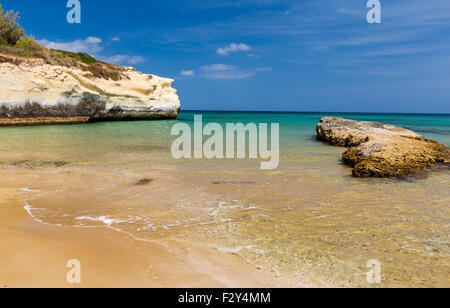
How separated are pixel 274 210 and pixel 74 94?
2686 cm

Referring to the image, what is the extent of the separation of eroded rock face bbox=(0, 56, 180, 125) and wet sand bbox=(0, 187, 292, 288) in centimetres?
2404

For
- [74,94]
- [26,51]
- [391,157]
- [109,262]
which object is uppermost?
[26,51]

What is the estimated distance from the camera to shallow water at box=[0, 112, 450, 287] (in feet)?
10.4

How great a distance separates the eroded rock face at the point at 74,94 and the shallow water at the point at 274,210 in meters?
18.2

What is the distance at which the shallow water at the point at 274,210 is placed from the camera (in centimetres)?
317

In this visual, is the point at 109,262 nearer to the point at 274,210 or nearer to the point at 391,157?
the point at 274,210

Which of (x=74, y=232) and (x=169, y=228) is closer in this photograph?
(x=74, y=232)

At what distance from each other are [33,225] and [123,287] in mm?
2263

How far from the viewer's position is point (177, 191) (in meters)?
5.91

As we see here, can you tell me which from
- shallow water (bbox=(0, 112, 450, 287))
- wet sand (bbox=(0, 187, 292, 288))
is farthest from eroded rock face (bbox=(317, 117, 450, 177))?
wet sand (bbox=(0, 187, 292, 288))

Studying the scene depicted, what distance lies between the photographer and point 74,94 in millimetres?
26406

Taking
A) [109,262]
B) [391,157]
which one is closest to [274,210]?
[109,262]
